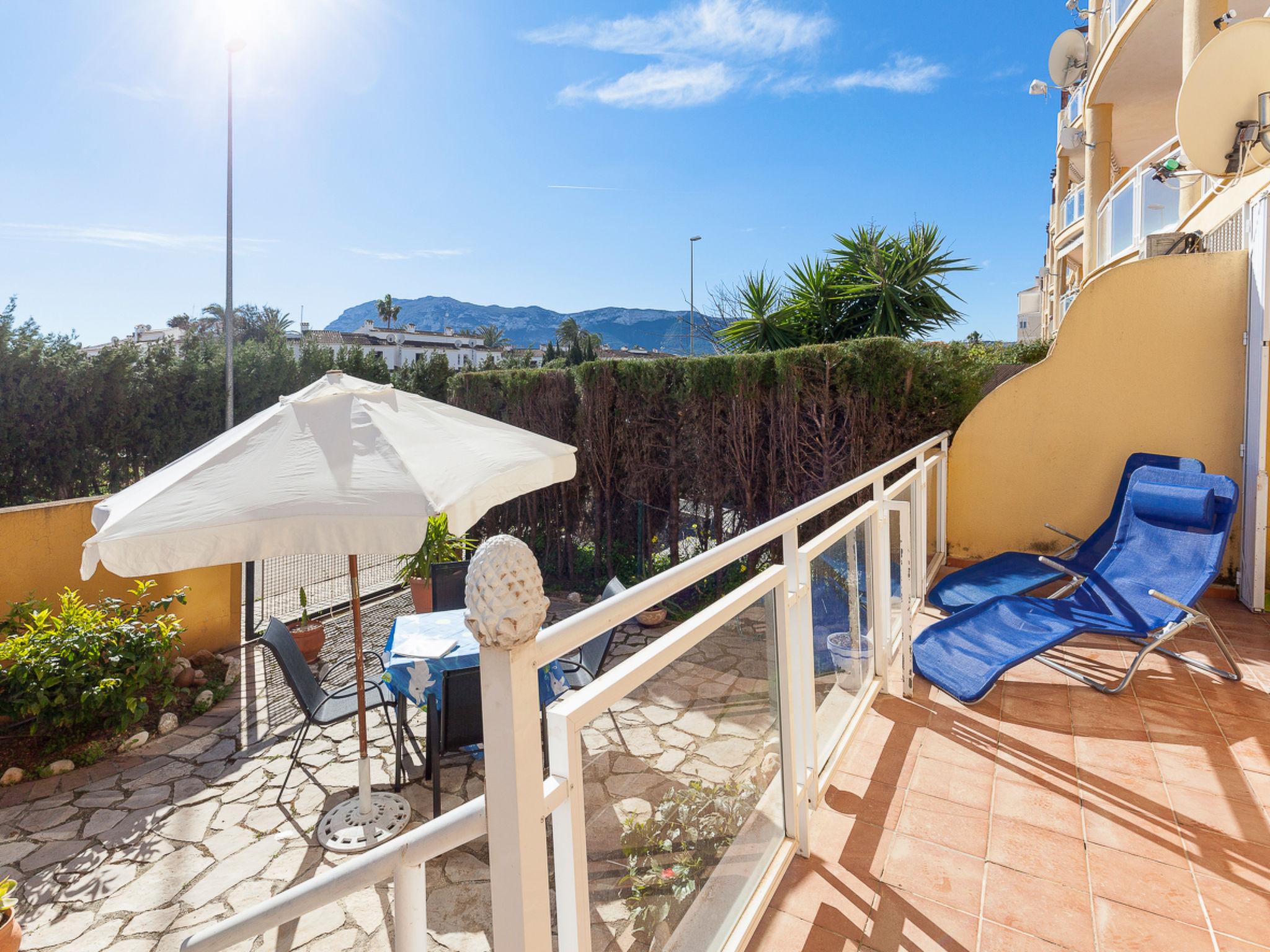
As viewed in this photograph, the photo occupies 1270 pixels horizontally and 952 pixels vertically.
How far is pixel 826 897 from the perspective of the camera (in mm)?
1957

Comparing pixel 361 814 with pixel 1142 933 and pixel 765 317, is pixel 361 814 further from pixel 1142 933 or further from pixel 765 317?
pixel 765 317

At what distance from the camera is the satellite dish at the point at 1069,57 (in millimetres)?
13523

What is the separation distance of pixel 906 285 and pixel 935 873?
661cm

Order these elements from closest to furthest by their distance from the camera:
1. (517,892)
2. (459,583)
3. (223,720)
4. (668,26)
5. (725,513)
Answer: (517,892)
(223,720)
(459,583)
(725,513)
(668,26)

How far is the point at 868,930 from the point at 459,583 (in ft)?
12.5

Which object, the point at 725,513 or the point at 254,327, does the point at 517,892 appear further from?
the point at 254,327

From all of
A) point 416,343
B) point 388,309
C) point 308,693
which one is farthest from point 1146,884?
point 388,309

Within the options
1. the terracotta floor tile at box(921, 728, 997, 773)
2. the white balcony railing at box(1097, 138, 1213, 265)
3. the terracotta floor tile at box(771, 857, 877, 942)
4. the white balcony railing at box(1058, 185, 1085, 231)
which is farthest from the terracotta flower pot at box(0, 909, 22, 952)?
the white balcony railing at box(1058, 185, 1085, 231)

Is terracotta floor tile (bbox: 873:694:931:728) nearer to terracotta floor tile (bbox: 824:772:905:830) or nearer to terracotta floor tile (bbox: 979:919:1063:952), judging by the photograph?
terracotta floor tile (bbox: 824:772:905:830)

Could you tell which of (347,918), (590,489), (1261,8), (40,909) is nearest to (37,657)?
(40,909)

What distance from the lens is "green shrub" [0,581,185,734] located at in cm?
392

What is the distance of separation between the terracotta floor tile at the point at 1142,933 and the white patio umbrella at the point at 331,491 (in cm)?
257

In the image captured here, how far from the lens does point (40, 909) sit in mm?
2787

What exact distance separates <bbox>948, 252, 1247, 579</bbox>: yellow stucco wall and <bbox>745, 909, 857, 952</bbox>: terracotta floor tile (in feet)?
15.6
